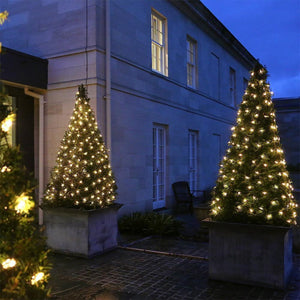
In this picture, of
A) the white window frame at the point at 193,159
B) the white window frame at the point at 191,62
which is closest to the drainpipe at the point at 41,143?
the white window frame at the point at 193,159

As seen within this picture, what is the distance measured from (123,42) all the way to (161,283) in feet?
21.8

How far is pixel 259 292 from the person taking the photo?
5.01 m

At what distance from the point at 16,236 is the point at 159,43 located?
9.86 m

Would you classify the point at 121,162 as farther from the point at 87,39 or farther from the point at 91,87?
the point at 87,39

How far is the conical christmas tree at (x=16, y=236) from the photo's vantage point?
287 centimetres

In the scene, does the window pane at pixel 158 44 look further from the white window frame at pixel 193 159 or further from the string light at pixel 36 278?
the string light at pixel 36 278

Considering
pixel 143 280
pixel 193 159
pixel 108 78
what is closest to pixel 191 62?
pixel 193 159

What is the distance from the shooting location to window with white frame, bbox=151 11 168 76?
38.2 feet

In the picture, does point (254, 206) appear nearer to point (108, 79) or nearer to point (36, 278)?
point (36, 278)

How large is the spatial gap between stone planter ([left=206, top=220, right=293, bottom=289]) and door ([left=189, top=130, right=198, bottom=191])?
8147 mm

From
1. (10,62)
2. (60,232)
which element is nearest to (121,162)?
(60,232)

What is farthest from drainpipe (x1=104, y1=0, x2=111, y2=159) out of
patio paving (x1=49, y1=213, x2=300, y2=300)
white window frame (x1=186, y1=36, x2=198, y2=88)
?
white window frame (x1=186, y1=36, x2=198, y2=88)

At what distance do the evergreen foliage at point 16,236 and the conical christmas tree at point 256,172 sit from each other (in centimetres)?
326

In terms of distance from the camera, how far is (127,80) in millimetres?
9938
